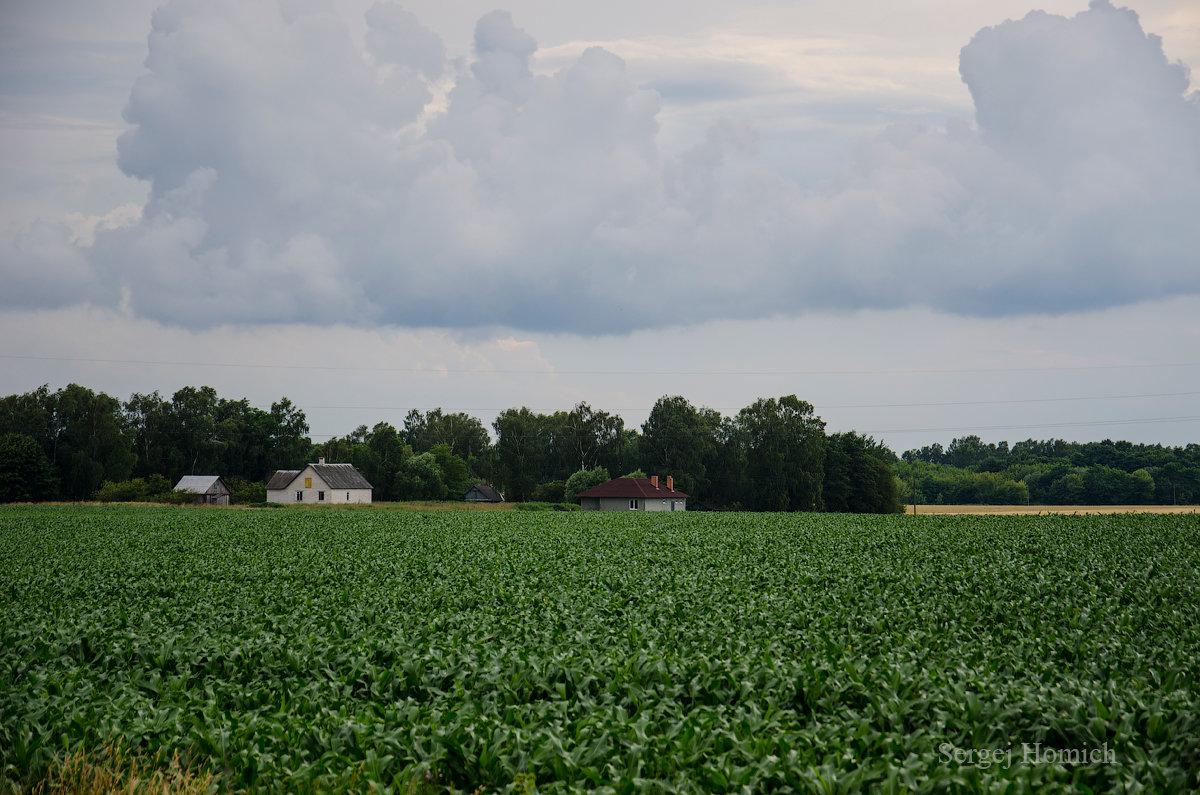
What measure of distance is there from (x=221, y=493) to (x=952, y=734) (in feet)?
298

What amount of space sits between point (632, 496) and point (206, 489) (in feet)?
150

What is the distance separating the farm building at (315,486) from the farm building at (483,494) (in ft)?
82.2

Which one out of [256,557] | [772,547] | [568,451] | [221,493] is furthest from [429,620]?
[568,451]

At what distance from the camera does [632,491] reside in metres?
78.7

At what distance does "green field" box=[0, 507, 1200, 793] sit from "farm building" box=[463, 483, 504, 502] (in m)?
91.8

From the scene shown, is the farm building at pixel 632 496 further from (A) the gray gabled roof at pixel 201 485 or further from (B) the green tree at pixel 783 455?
(A) the gray gabled roof at pixel 201 485

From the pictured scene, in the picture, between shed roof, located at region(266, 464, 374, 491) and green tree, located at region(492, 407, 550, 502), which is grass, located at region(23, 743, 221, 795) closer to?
shed roof, located at region(266, 464, 374, 491)

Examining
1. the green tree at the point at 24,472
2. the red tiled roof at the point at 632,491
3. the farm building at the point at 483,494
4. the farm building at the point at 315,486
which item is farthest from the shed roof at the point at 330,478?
the red tiled roof at the point at 632,491

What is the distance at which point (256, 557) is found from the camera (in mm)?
26484

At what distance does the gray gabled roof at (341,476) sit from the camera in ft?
292

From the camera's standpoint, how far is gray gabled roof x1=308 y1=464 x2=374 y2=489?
3499 inches

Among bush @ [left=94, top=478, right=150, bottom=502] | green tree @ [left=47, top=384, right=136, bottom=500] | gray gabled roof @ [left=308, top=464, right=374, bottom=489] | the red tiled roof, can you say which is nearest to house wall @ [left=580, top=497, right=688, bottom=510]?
the red tiled roof

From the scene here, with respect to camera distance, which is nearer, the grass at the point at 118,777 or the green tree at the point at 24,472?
the grass at the point at 118,777

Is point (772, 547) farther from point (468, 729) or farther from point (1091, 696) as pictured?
point (468, 729)
